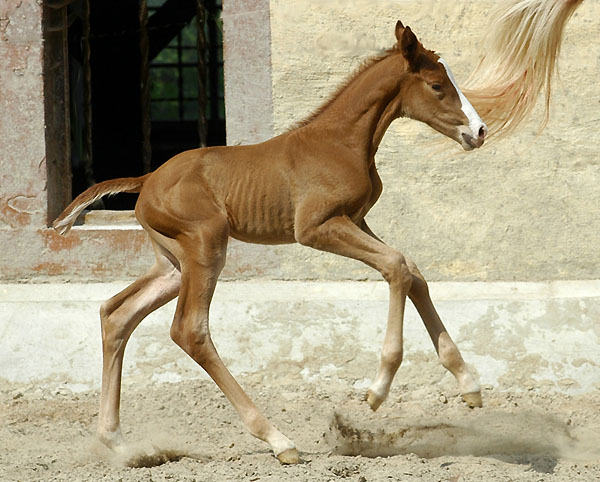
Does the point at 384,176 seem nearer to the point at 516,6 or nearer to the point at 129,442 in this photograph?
the point at 516,6

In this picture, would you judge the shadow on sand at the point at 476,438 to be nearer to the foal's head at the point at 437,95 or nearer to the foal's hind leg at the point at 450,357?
the foal's hind leg at the point at 450,357

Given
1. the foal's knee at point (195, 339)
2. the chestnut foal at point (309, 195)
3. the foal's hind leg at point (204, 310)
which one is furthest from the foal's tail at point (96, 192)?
the foal's knee at point (195, 339)

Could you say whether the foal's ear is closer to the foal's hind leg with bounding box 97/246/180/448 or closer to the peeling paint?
the foal's hind leg with bounding box 97/246/180/448

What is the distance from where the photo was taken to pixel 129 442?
4.23 m

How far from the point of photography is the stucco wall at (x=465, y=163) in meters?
5.46

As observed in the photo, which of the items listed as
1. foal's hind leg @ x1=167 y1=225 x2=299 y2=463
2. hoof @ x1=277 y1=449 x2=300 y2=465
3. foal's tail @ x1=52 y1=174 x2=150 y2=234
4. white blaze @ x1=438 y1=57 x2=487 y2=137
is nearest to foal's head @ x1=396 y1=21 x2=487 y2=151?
white blaze @ x1=438 y1=57 x2=487 y2=137

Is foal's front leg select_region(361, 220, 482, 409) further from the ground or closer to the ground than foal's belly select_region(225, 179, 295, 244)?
closer to the ground

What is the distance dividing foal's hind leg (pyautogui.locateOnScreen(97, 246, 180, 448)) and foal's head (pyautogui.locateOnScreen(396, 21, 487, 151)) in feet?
4.49

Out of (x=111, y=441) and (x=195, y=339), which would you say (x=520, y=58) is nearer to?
(x=195, y=339)

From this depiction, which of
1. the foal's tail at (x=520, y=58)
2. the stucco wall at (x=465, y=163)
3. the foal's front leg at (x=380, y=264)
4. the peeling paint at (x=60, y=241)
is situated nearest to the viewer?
the foal's front leg at (x=380, y=264)

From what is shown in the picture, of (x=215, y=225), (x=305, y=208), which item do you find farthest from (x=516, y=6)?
(x=215, y=225)

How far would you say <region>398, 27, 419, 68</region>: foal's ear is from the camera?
357cm

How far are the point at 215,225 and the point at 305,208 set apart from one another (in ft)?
1.27

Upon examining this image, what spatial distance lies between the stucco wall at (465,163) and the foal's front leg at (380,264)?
6.34 ft
